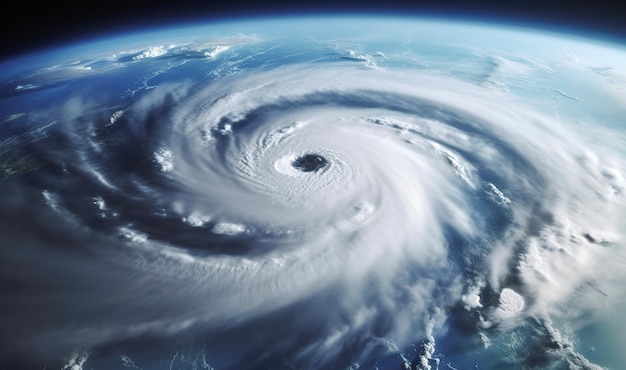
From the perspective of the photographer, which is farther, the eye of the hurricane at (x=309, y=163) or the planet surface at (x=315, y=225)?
the eye of the hurricane at (x=309, y=163)

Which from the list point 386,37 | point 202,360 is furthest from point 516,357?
point 386,37

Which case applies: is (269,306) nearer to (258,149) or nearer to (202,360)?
(202,360)

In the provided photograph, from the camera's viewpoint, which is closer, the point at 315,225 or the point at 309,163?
the point at 315,225

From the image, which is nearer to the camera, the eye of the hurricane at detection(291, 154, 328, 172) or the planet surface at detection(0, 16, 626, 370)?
the planet surface at detection(0, 16, 626, 370)
